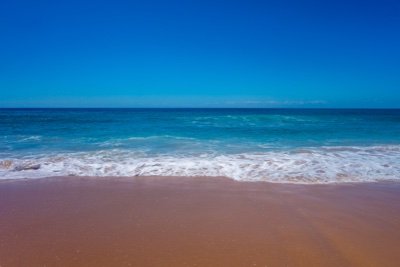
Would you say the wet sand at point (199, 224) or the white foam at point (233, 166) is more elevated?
the white foam at point (233, 166)

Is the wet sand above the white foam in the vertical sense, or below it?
below

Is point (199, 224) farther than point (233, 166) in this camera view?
No

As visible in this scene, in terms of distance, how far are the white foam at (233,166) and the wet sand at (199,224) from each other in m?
0.80

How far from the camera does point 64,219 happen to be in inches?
163

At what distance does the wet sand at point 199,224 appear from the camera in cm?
312

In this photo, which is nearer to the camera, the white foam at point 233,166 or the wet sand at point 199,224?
the wet sand at point 199,224

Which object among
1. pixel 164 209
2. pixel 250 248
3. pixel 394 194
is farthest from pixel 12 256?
pixel 394 194

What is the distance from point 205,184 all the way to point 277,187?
5.11 ft

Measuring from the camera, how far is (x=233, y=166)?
7.69 metres

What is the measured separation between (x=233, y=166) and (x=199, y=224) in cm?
386

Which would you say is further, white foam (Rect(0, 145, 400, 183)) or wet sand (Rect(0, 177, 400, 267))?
white foam (Rect(0, 145, 400, 183))

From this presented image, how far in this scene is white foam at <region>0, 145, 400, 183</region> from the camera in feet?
22.0

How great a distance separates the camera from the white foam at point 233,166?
22.0ft

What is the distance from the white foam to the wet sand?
803 millimetres
